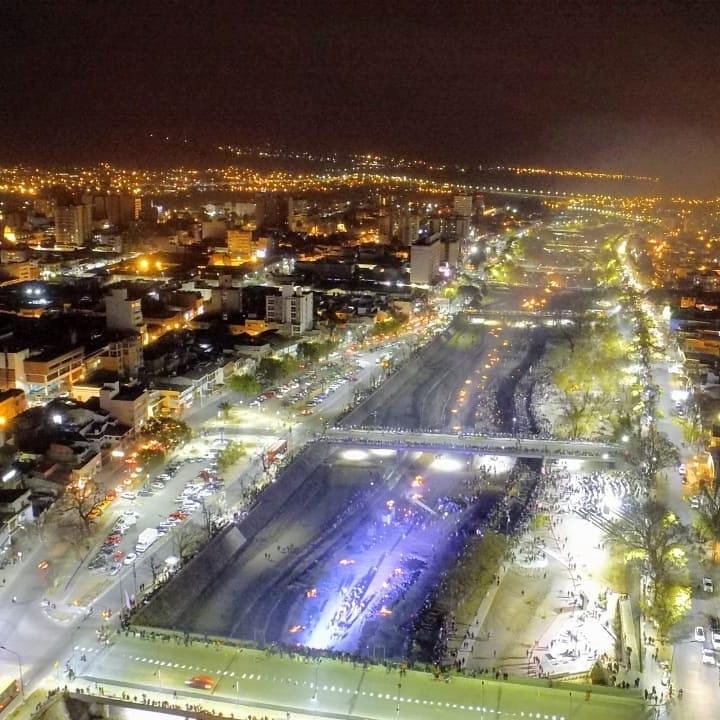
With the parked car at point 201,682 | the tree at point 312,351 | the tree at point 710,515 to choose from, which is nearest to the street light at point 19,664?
the parked car at point 201,682

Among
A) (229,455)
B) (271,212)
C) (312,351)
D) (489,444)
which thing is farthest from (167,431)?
(271,212)

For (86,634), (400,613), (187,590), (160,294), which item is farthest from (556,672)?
(160,294)

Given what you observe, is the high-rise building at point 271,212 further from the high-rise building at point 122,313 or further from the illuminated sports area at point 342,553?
the illuminated sports area at point 342,553

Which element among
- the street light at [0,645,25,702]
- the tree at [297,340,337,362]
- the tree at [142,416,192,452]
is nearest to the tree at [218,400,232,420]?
the tree at [142,416,192,452]

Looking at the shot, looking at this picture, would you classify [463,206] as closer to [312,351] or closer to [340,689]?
[312,351]

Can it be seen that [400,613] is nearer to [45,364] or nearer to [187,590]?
[187,590]

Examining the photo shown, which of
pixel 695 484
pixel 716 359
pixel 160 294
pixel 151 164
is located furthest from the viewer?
pixel 151 164

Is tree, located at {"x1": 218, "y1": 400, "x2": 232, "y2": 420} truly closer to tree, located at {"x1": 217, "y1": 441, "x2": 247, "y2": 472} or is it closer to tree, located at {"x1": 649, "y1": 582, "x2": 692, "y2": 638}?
tree, located at {"x1": 217, "y1": 441, "x2": 247, "y2": 472}
